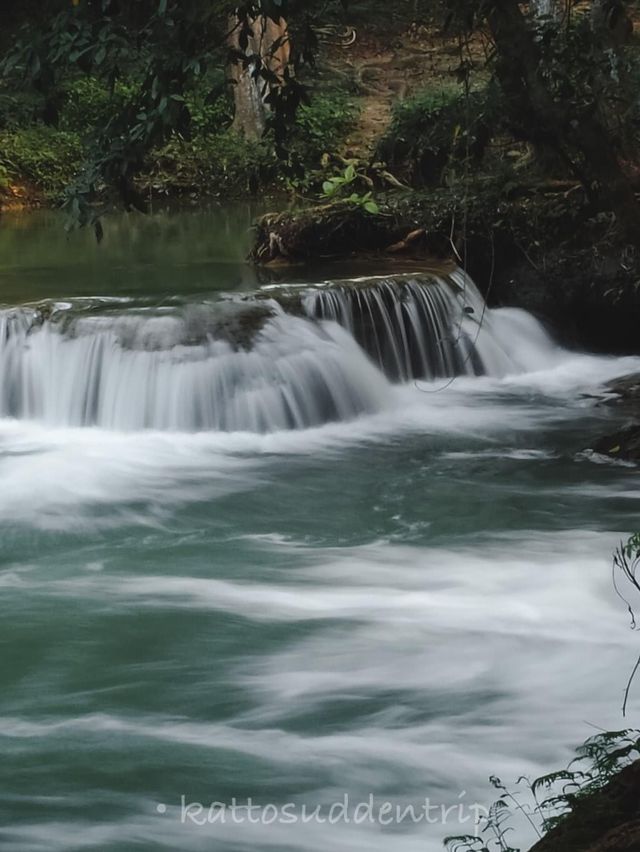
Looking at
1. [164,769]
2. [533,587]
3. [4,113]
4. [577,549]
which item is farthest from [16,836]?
[4,113]

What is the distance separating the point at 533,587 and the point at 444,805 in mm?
2299

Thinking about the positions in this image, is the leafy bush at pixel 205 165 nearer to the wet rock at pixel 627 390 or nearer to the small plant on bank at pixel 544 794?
the wet rock at pixel 627 390

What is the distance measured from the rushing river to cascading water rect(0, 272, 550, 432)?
0.08 ft

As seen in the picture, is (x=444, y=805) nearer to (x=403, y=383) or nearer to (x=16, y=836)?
(x=16, y=836)

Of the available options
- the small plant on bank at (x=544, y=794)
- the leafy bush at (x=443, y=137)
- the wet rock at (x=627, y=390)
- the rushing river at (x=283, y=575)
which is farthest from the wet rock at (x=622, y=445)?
the small plant on bank at (x=544, y=794)

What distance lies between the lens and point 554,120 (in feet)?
22.7

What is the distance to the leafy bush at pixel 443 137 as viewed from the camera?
7920mm

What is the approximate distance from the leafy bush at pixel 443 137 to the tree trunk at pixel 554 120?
0.94 ft

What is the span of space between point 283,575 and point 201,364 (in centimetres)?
315

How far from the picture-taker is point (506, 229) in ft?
41.4

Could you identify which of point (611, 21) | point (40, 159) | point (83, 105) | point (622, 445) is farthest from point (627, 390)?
point (83, 105)

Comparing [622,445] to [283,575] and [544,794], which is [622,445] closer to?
[283,575]

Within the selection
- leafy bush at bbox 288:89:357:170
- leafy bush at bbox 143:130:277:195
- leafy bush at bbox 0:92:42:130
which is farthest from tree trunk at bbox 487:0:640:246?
leafy bush at bbox 0:92:42:130

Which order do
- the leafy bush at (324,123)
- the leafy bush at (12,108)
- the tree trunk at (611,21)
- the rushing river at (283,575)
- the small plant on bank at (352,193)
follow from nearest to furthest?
the rushing river at (283,575) → the tree trunk at (611,21) → the small plant on bank at (352,193) → the leafy bush at (12,108) → the leafy bush at (324,123)
